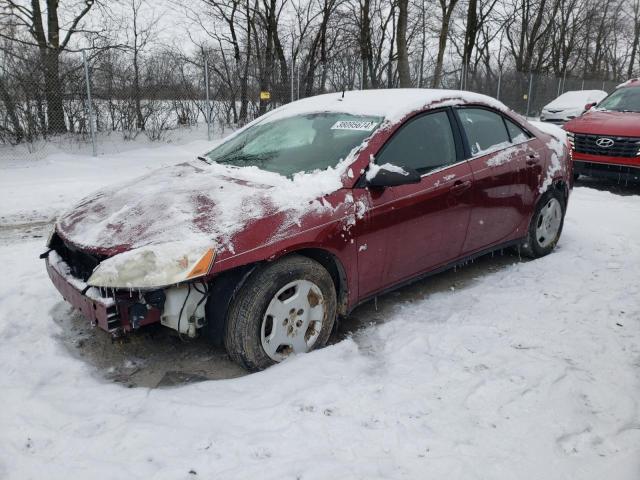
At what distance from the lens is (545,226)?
15.9ft

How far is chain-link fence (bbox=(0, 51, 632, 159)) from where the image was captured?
34.2 ft

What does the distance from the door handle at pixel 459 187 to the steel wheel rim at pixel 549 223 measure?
1.30 meters

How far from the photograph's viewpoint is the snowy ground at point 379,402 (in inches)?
87.3

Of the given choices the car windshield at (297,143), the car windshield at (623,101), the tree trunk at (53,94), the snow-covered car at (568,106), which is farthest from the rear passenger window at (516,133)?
the snow-covered car at (568,106)

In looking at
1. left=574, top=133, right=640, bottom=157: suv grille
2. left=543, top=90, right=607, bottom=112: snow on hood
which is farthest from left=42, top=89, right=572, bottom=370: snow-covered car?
left=543, top=90, right=607, bottom=112: snow on hood

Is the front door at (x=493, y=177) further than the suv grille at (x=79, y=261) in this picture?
Yes

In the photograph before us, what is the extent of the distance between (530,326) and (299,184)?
1849 millimetres

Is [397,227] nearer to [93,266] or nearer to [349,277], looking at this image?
[349,277]

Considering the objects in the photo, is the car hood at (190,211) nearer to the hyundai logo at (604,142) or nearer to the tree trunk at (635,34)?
the hyundai logo at (604,142)

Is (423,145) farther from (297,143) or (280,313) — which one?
(280,313)

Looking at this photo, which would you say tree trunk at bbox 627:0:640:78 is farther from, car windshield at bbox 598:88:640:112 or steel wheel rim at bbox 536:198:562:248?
steel wheel rim at bbox 536:198:562:248

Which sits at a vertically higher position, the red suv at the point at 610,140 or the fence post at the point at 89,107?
the fence post at the point at 89,107

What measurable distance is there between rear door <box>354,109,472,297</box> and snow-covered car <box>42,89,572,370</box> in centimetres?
1

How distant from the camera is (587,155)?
8125 mm
